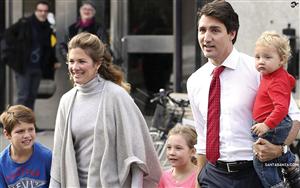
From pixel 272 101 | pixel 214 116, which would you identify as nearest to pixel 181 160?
pixel 214 116

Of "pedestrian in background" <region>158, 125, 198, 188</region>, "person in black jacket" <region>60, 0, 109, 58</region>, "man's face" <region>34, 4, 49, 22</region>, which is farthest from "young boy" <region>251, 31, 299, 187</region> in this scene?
"man's face" <region>34, 4, 49, 22</region>

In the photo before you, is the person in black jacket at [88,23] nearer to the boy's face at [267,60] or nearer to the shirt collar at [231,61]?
the shirt collar at [231,61]

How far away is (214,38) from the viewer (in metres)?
4.23

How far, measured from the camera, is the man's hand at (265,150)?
414cm

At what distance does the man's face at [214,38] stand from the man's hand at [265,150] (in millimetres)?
492

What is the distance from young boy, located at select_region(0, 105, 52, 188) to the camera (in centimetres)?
518

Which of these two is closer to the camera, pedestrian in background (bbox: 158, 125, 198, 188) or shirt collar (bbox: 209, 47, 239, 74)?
shirt collar (bbox: 209, 47, 239, 74)

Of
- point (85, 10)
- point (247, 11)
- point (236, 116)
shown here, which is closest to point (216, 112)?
point (236, 116)

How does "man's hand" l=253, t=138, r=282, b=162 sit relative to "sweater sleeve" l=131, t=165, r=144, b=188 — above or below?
above

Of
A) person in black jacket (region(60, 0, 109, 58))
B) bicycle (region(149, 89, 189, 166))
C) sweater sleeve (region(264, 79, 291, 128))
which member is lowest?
bicycle (region(149, 89, 189, 166))

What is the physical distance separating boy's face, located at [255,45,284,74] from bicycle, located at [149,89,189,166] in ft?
15.5

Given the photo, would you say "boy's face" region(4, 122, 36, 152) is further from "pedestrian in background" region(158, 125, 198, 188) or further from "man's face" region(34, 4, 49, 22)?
"man's face" region(34, 4, 49, 22)

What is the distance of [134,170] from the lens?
4.76 meters

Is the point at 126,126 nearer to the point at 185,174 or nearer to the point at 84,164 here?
the point at 84,164
